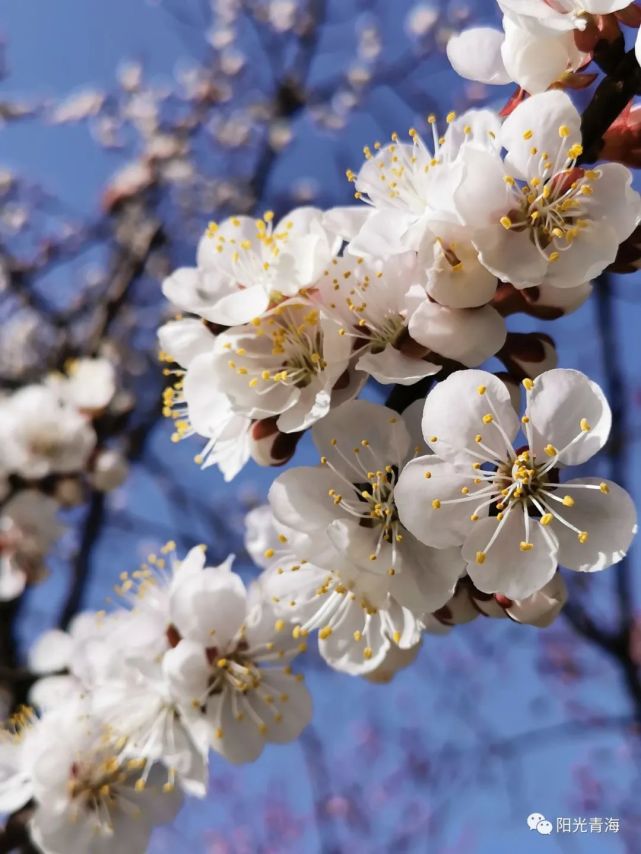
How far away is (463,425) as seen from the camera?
0.92 metres

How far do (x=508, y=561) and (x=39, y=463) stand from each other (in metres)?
2.05

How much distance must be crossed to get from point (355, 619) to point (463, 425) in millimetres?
374

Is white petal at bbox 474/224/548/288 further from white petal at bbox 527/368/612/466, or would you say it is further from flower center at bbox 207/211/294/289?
flower center at bbox 207/211/294/289

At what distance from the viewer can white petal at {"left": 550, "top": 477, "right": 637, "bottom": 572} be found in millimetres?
898

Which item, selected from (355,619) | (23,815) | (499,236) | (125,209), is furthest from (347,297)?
(125,209)

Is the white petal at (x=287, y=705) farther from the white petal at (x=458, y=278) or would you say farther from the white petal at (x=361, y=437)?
the white petal at (x=458, y=278)

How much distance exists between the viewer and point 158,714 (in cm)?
130

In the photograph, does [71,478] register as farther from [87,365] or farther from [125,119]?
[125,119]

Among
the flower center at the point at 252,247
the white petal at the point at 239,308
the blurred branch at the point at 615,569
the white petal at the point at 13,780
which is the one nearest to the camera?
the white petal at the point at 239,308

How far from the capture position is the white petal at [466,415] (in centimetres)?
91

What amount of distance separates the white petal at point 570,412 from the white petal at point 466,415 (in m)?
0.03

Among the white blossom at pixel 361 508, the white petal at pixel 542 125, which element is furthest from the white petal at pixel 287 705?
the white petal at pixel 542 125

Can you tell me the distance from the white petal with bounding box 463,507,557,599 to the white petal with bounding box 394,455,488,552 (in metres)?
0.02
